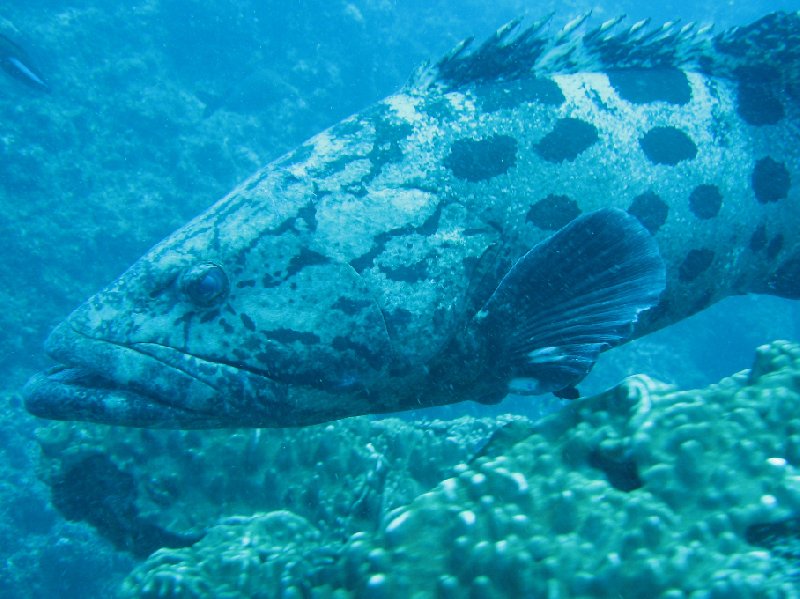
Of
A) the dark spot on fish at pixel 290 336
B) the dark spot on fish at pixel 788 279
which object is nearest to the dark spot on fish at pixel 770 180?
the dark spot on fish at pixel 788 279

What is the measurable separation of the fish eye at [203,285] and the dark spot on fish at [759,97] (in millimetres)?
3966

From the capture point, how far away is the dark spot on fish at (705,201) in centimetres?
361

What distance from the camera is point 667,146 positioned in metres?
3.60

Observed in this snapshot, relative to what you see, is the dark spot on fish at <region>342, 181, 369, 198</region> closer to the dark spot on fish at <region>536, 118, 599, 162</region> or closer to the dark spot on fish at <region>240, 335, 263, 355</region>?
the dark spot on fish at <region>240, 335, 263, 355</region>

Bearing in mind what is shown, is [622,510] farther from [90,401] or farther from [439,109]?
[439,109]

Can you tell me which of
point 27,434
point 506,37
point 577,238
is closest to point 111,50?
point 27,434

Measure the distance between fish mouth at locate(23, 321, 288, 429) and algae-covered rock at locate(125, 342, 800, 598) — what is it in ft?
3.28

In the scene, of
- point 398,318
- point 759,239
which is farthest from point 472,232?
point 759,239

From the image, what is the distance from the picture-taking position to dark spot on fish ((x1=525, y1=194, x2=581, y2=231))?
10.8 feet

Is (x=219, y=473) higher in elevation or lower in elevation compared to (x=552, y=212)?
lower

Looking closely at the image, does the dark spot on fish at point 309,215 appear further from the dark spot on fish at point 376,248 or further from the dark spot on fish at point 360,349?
the dark spot on fish at point 360,349

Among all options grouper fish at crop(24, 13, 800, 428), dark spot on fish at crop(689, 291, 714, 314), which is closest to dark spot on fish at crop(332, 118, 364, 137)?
grouper fish at crop(24, 13, 800, 428)

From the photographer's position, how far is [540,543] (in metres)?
2.07

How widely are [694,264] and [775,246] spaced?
35.7 inches
